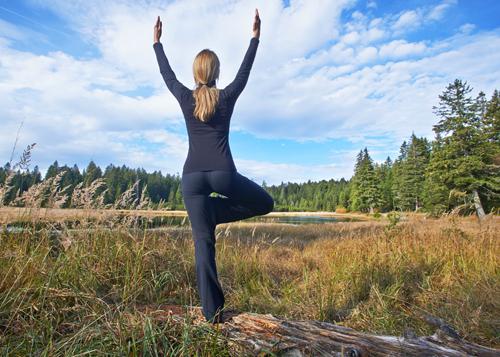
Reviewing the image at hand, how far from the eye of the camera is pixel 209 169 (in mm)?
2434

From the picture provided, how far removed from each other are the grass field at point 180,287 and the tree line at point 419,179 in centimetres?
49

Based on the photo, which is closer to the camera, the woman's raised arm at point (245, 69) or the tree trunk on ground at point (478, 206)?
the woman's raised arm at point (245, 69)

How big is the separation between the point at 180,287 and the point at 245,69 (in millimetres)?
2664

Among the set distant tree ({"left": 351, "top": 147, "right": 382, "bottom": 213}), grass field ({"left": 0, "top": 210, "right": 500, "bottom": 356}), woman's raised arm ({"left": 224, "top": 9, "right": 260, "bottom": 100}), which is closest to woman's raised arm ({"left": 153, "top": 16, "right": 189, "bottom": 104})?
woman's raised arm ({"left": 224, "top": 9, "right": 260, "bottom": 100})

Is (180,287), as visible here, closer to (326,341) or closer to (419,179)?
(326,341)

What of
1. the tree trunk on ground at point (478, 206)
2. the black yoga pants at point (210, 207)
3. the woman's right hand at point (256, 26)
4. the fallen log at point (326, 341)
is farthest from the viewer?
the tree trunk on ground at point (478, 206)

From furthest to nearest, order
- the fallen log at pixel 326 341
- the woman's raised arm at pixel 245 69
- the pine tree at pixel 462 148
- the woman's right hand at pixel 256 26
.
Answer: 1. the pine tree at pixel 462 148
2. the woman's right hand at pixel 256 26
3. the woman's raised arm at pixel 245 69
4. the fallen log at pixel 326 341

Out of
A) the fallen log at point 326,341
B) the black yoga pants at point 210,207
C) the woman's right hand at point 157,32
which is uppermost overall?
the woman's right hand at point 157,32

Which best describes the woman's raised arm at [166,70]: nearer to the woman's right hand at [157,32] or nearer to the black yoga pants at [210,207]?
the woman's right hand at [157,32]

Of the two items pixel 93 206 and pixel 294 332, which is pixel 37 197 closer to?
pixel 93 206

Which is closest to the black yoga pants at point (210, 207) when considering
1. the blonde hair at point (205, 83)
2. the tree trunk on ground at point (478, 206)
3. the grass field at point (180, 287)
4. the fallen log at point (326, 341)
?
the fallen log at point (326, 341)

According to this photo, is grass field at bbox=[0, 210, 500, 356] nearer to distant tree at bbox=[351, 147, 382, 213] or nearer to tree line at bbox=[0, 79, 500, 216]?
tree line at bbox=[0, 79, 500, 216]

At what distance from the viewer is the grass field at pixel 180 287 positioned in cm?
186

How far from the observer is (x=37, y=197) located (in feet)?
13.0
